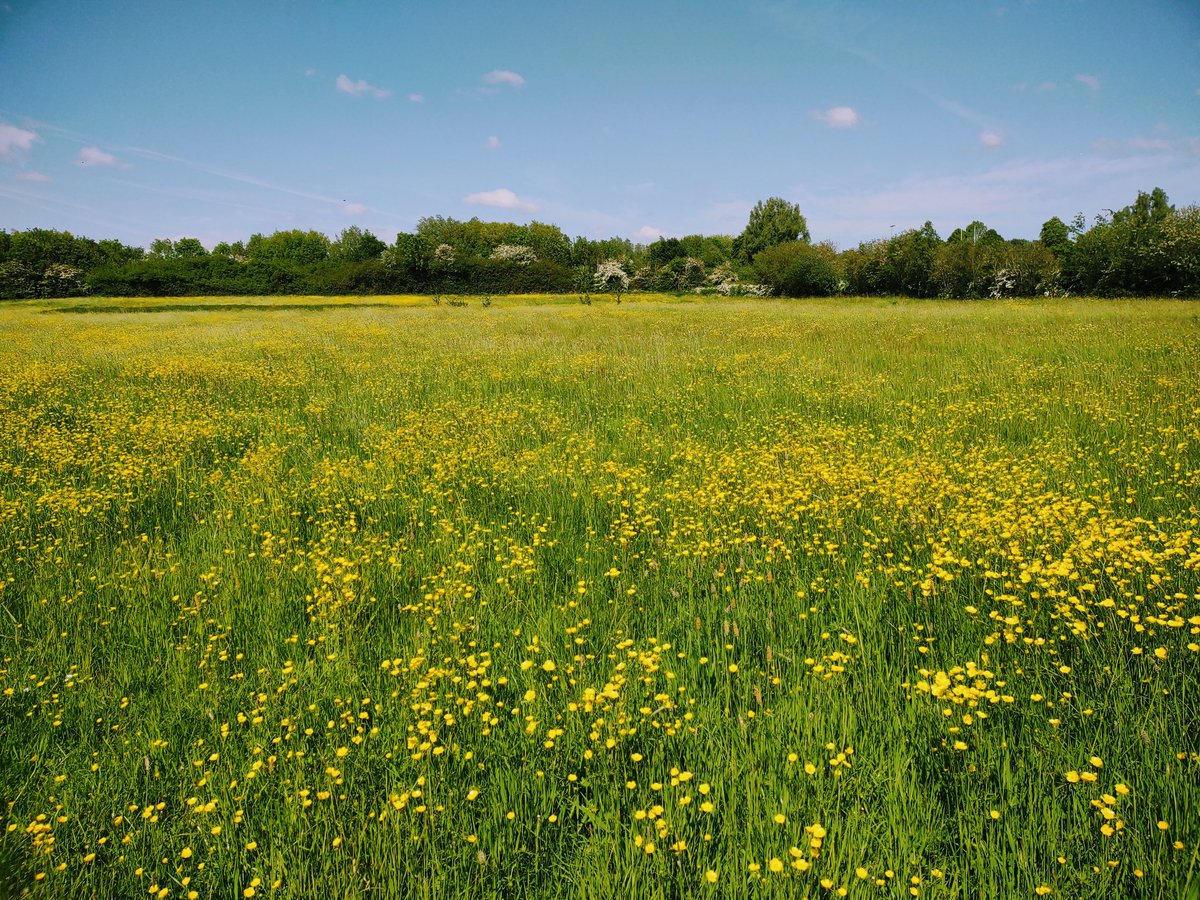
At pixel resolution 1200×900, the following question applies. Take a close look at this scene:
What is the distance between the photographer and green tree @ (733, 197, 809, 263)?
105562 mm

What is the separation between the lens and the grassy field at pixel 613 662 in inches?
84.0

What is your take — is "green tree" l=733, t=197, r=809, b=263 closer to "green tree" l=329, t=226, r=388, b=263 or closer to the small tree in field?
the small tree in field

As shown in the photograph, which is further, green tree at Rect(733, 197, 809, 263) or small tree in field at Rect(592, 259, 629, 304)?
green tree at Rect(733, 197, 809, 263)

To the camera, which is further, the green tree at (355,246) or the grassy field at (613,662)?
the green tree at (355,246)

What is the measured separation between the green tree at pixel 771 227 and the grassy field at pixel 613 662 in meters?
107

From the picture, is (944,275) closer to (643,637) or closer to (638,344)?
(638,344)

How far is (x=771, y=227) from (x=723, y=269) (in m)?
33.3

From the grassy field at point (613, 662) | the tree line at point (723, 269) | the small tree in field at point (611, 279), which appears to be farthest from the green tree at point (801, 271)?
the grassy field at point (613, 662)

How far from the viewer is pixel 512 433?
8.13 m

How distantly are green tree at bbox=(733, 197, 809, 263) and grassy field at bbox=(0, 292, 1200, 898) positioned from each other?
107m

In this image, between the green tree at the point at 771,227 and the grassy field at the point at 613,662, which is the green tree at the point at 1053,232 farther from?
the grassy field at the point at 613,662

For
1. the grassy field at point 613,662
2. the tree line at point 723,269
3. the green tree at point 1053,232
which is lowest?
the grassy field at point 613,662

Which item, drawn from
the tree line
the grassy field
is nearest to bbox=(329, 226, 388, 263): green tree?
the tree line

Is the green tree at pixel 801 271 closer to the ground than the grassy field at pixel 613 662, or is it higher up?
higher up
